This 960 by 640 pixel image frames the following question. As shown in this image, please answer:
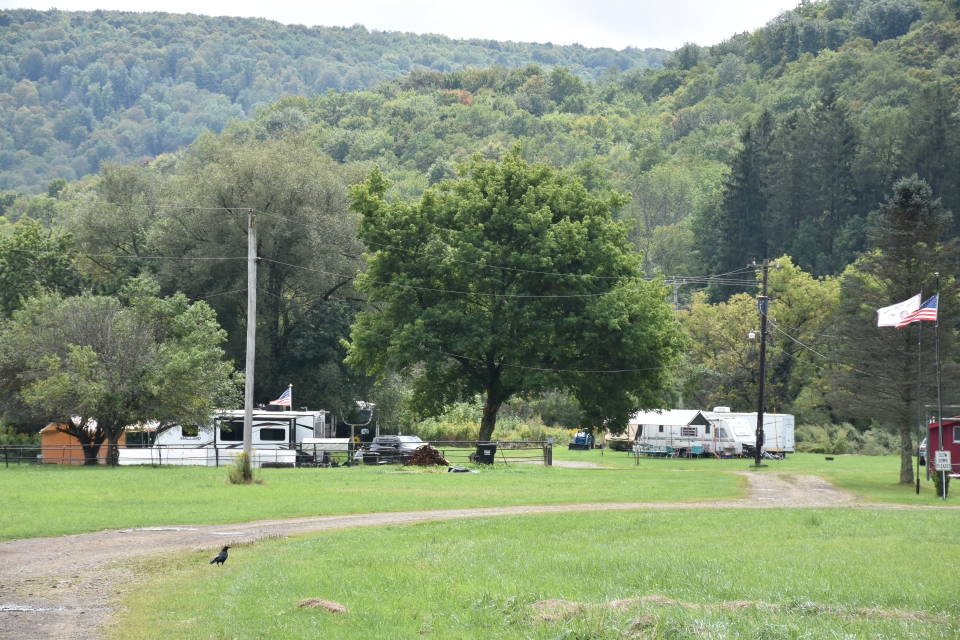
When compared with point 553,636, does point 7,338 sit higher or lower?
higher

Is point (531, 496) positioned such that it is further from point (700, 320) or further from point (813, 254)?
point (813, 254)

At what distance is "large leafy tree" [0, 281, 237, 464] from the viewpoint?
45469 mm

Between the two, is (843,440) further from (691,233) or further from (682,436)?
(691,233)

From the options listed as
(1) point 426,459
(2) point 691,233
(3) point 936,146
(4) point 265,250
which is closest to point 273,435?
(1) point 426,459

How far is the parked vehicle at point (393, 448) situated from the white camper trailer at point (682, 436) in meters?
20.7

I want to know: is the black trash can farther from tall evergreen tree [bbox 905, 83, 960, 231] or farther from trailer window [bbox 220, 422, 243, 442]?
tall evergreen tree [bbox 905, 83, 960, 231]

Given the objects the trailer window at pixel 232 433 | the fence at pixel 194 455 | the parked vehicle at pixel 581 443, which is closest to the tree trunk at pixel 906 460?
the fence at pixel 194 455

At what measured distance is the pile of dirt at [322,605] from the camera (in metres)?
12.5

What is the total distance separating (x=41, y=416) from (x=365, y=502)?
81.6ft

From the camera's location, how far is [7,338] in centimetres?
4903

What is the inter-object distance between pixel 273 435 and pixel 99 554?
116 ft

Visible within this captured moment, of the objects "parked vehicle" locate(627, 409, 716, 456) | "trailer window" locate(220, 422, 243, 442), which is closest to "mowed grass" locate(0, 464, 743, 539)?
"trailer window" locate(220, 422, 243, 442)

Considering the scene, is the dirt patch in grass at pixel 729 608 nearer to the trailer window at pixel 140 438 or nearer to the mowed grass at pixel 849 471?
the mowed grass at pixel 849 471

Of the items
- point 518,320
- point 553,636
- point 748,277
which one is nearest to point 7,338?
point 518,320
